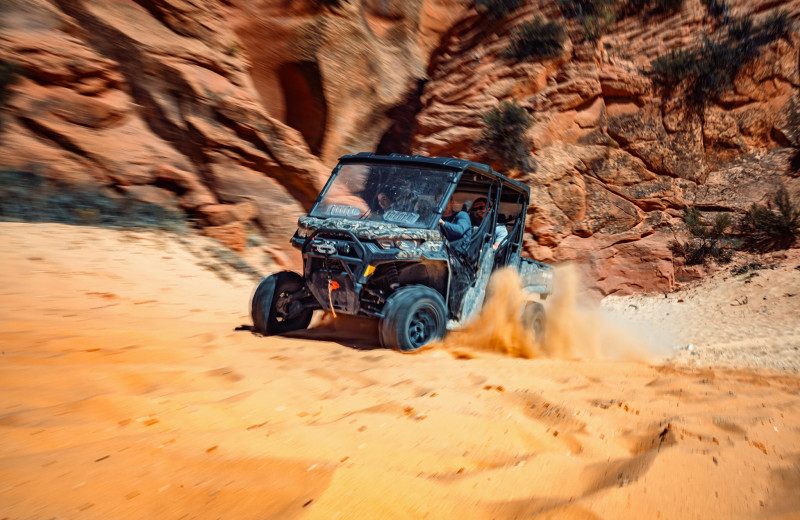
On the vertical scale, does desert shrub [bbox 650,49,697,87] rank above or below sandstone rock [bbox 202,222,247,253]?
above

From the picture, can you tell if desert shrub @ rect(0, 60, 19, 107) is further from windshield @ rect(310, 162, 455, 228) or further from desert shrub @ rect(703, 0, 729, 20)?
desert shrub @ rect(703, 0, 729, 20)

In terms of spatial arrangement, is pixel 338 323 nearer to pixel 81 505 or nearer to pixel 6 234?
pixel 81 505

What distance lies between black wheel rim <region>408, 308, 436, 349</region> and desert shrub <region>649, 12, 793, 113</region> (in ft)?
39.4

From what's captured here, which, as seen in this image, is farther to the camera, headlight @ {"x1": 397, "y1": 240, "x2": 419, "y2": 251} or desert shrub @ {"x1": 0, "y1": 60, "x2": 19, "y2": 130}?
desert shrub @ {"x1": 0, "y1": 60, "x2": 19, "y2": 130}

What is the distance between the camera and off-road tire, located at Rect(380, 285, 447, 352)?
13.1 feet

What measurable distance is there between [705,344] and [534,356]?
9.41 feet

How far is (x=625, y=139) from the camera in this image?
12594 millimetres

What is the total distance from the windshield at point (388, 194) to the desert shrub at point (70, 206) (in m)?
5.03

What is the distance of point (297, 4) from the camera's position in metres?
11.9

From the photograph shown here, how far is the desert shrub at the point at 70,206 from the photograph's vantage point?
7500mm

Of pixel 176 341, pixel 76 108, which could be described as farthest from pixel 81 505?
pixel 76 108

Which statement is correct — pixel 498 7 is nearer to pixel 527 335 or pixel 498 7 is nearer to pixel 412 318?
pixel 527 335

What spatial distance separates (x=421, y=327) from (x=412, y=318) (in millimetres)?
201

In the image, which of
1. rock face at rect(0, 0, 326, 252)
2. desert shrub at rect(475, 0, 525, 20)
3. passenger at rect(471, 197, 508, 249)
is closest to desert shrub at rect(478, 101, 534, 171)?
desert shrub at rect(475, 0, 525, 20)
